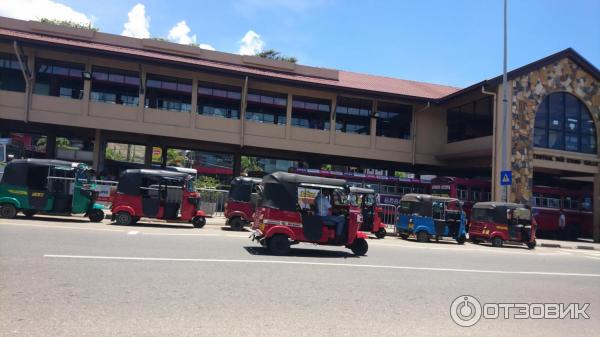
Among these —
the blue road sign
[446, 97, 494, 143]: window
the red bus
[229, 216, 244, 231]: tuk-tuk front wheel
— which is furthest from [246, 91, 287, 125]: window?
the blue road sign

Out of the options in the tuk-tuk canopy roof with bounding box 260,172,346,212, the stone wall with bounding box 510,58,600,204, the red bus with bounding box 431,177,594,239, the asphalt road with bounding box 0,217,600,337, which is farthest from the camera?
the stone wall with bounding box 510,58,600,204

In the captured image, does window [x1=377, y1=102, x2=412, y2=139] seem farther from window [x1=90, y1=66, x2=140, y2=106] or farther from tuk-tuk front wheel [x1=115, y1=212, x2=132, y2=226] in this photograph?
tuk-tuk front wheel [x1=115, y1=212, x2=132, y2=226]

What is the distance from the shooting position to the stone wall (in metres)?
24.3

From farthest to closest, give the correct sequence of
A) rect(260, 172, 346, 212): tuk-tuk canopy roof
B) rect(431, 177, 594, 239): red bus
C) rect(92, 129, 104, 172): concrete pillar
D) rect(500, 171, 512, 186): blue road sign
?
1. rect(92, 129, 104, 172): concrete pillar
2. rect(431, 177, 594, 239): red bus
3. rect(500, 171, 512, 186): blue road sign
4. rect(260, 172, 346, 212): tuk-tuk canopy roof

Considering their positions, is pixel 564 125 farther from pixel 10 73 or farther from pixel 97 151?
pixel 10 73

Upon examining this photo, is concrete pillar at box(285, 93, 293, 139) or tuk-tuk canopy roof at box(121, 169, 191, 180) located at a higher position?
concrete pillar at box(285, 93, 293, 139)

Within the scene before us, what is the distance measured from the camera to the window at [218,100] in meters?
26.7

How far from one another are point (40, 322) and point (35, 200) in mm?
12778

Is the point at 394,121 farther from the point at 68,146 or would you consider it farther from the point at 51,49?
the point at 68,146

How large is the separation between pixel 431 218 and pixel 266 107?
13574 millimetres

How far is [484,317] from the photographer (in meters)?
6.32

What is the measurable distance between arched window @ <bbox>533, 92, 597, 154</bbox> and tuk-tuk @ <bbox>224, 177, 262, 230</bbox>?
57.9ft

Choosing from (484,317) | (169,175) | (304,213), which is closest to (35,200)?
(169,175)

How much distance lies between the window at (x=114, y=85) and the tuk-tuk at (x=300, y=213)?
58.4ft
